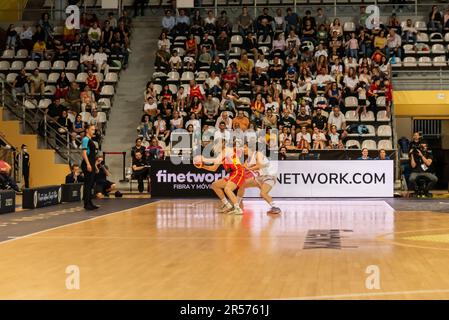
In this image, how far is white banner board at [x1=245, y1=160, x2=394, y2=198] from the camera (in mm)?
22328

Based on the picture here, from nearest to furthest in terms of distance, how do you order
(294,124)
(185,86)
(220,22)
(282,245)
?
(282,245) → (294,124) → (185,86) → (220,22)

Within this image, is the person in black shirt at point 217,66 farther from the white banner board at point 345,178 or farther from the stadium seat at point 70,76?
the white banner board at point 345,178

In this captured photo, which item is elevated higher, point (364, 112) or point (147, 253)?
point (364, 112)

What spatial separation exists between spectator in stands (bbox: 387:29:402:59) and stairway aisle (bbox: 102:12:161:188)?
9.29 m

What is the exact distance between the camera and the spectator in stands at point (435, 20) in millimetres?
29750

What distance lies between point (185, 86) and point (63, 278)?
20.1 m

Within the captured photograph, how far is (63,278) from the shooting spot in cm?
843

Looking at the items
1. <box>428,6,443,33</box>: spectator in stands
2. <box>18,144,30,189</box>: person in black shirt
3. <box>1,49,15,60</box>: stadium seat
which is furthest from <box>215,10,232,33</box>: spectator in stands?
<box>18,144,30,189</box>: person in black shirt

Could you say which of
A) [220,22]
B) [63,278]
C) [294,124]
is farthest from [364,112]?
[63,278]

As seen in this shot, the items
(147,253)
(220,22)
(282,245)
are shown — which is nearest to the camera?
(147,253)

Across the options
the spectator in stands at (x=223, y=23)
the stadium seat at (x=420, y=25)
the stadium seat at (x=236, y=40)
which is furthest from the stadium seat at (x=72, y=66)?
the stadium seat at (x=420, y=25)

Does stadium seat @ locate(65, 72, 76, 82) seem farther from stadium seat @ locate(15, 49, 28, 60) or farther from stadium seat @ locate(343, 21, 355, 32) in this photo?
stadium seat @ locate(343, 21, 355, 32)
